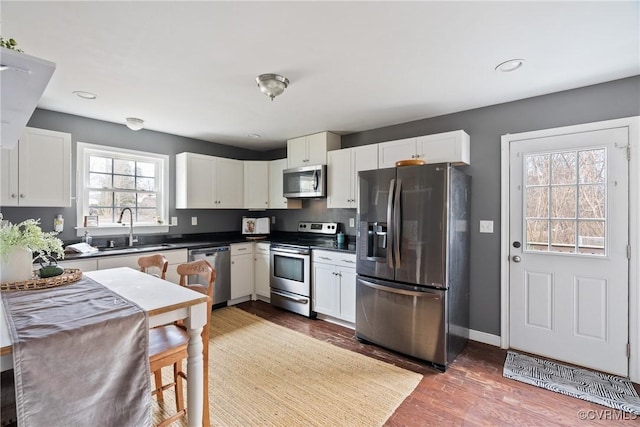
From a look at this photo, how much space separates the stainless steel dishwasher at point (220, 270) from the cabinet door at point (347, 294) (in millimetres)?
1587

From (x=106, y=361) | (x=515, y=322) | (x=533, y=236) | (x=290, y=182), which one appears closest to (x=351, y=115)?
(x=290, y=182)

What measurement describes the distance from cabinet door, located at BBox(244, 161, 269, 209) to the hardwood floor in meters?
2.82

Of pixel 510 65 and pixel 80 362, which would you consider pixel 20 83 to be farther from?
pixel 510 65

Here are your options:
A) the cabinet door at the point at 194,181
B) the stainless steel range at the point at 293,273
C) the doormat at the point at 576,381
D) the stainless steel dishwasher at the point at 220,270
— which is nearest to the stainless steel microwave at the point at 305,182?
the stainless steel range at the point at 293,273

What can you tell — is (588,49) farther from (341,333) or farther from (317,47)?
(341,333)

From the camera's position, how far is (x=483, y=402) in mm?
2082

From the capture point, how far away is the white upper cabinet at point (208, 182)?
13.3 feet

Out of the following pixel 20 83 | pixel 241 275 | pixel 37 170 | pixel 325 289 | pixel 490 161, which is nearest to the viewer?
pixel 20 83

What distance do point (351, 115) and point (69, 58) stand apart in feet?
8.00

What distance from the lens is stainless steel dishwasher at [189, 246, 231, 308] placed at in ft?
12.7

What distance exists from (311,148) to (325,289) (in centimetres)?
187

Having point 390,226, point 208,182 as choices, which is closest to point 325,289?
point 390,226

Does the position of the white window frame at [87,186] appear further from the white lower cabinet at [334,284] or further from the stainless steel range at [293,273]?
the white lower cabinet at [334,284]

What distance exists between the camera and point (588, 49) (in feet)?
6.43
